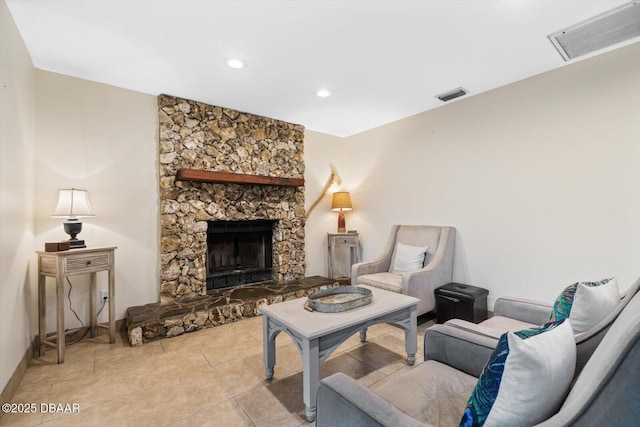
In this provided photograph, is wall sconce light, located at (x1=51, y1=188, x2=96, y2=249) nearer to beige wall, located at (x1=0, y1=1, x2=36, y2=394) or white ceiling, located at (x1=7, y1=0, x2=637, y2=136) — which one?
beige wall, located at (x1=0, y1=1, x2=36, y2=394)

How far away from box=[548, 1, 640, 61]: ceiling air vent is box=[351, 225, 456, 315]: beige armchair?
1949 mm

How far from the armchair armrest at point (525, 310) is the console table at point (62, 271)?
330 cm

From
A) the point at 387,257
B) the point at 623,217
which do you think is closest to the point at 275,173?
the point at 387,257

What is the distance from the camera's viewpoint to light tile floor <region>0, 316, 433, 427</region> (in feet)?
5.75

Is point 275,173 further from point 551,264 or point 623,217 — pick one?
point 623,217

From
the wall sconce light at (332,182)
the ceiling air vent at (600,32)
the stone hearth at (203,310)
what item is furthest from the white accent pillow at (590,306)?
the wall sconce light at (332,182)

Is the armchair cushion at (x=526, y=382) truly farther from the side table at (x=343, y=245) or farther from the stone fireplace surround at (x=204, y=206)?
the side table at (x=343, y=245)

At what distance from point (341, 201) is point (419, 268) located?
1651 mm

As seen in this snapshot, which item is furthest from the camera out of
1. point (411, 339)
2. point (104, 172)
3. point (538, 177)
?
point (104, 172)

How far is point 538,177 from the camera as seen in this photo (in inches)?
114

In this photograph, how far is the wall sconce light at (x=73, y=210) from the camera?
8.42 ft

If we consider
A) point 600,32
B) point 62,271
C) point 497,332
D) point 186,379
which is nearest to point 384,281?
point 497,332

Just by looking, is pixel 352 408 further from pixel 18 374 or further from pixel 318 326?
pixel 18 374

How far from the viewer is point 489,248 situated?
10.6 ft
